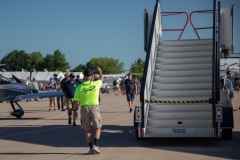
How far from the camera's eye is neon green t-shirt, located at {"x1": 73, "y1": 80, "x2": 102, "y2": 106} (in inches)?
373

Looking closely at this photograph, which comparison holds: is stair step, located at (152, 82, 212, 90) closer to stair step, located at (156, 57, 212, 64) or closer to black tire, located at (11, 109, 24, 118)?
stair step, located at (156, 57, 212, 64)

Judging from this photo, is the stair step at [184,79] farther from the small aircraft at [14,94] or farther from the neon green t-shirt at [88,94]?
the small aircraft at [14,94]

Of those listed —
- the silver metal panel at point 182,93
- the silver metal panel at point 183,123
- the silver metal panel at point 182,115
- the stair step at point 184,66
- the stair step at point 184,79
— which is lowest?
the silver metal panel at point 183,123

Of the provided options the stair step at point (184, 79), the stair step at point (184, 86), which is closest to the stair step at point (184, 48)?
the stair step at point (184, 79)

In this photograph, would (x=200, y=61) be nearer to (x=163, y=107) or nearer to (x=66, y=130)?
(x=163, y=107)

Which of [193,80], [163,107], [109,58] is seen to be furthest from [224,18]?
[109,58]

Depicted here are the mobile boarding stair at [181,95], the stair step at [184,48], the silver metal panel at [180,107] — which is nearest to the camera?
the mobile boarding stair at [181,95]

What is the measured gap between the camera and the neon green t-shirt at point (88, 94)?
9.48 meters

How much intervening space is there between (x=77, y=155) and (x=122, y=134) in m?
3.51

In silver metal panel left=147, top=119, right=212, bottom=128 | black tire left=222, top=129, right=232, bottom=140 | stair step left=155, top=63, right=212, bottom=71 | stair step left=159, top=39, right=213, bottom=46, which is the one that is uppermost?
stair step left=159, top=39, right=213, bottom=46

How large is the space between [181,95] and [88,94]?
2839mm

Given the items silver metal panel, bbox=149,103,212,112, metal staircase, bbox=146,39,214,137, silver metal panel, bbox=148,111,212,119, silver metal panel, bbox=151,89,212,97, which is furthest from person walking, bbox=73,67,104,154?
silver metal panel, bbox=151,89,212,97

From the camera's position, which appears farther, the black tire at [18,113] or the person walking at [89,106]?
the black tire at [18,113]

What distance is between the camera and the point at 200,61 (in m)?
12.3
